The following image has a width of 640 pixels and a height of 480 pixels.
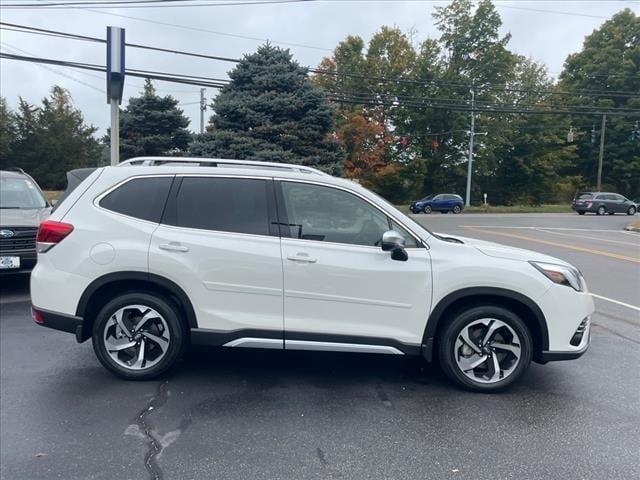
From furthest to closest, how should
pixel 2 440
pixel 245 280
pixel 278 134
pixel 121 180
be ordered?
pixel 278 134 → pixel 121 180 → pixel 245 280 → pixel 2 440

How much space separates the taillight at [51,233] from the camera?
4.16m

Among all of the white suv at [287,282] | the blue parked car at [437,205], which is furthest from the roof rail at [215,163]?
the blue parked car at [437,205]

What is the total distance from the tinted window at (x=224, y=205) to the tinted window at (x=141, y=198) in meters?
0.16

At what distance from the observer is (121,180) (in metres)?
4.35

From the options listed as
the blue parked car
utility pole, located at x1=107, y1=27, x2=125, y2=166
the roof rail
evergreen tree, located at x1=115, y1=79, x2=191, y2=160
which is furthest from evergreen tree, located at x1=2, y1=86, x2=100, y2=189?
the roof rail

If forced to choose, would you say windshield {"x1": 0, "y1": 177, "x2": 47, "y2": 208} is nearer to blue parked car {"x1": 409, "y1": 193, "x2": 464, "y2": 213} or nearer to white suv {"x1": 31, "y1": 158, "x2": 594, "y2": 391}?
white suv {"x1": 31, "y1": 158, "x2": 594, "y2": 391}

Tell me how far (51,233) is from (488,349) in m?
3.71

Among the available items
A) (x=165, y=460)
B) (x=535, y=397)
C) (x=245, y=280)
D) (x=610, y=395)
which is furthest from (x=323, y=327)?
(x=610, y=395)

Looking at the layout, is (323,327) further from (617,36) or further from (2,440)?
(617,36)

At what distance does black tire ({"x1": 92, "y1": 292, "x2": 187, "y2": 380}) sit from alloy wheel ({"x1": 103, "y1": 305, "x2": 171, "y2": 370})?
0.08 feet

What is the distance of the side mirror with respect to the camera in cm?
391

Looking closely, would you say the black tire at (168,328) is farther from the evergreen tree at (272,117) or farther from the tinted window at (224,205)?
the evergreen tree at (272,117)

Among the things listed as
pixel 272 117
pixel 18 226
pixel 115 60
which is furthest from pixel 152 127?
pixel 18 226

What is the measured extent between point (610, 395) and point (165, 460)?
350 centimetres
